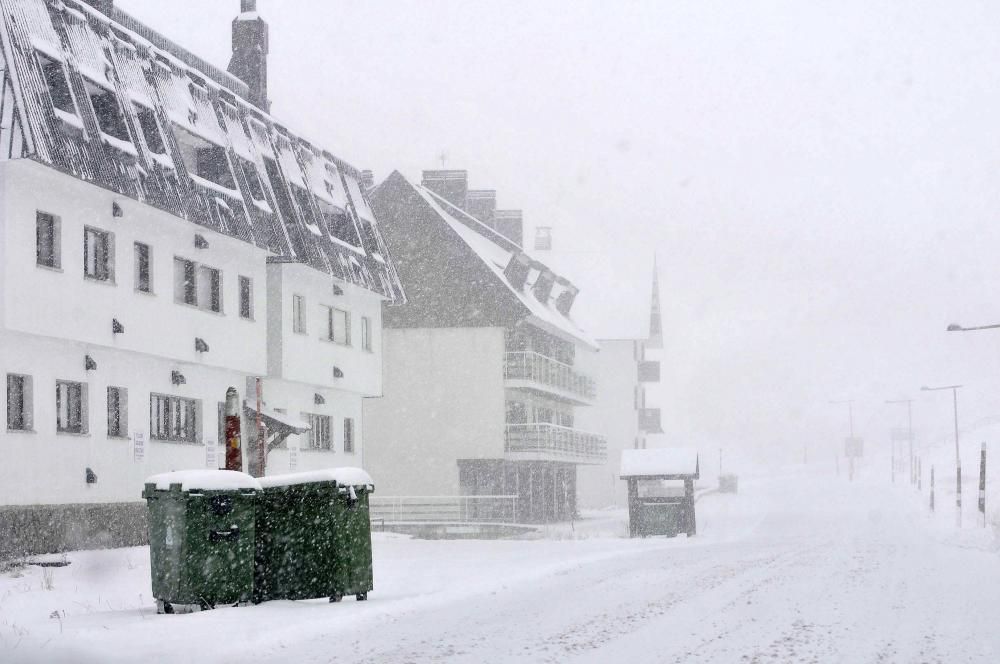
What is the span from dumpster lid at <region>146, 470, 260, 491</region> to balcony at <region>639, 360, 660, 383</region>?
227ft

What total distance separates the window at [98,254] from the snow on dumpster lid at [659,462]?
14.3 meters

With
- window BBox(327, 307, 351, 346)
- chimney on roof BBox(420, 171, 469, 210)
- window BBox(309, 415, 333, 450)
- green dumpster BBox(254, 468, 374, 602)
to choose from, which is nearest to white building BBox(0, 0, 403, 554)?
window BBox(309, 415, 333, 450)

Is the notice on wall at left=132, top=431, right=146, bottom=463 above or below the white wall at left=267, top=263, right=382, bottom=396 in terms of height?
below

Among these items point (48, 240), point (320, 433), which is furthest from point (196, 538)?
point (320, 433)

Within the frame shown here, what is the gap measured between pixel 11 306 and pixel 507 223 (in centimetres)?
4204

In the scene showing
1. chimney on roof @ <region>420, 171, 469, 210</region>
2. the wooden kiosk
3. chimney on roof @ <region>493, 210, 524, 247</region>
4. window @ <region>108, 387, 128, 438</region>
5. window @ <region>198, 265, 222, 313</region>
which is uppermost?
chimney on roof @ <region>420, 171, 469, 210</region>

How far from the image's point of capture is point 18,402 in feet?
75.4

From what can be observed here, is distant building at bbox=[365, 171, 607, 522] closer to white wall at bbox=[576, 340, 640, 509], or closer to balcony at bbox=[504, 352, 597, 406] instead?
balcony at bbox=[504, 352, 597, 406]

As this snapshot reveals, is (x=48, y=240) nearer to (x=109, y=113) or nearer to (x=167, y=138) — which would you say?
(x=109, y=113)

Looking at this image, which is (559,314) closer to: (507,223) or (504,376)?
(507,223)

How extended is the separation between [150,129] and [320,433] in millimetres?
13104

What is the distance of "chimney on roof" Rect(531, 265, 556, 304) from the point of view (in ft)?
191

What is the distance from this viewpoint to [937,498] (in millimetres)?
67125

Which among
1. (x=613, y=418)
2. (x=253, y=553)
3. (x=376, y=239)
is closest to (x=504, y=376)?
(x=376, y=239)
